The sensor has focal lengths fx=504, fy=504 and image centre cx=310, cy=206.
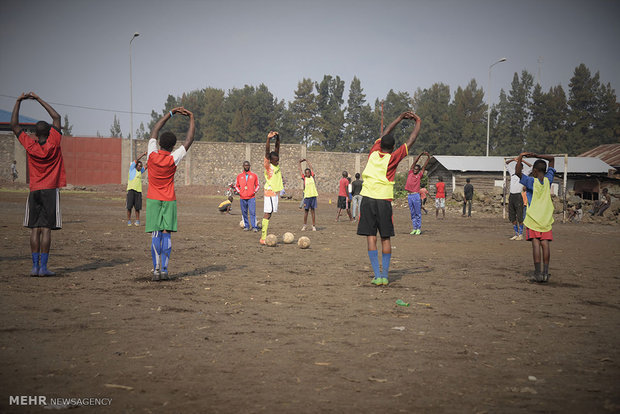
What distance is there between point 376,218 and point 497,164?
34689 millimetres

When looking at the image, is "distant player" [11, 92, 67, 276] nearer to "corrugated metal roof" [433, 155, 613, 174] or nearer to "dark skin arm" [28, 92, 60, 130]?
"dark skin arm" [28, 92, 60, 130]

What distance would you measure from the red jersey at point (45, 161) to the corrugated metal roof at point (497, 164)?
110 ft

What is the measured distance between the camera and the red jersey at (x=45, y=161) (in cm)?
781

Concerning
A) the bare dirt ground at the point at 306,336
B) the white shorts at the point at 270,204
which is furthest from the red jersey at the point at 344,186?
the bare dirt ground at the point at 306,336

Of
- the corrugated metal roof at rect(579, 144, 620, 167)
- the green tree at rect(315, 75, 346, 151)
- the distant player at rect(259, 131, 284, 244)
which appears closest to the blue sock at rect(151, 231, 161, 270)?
the distant player at rect(259, 131, 284, 244)

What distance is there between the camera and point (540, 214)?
874cm

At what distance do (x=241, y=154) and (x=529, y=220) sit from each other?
144ft

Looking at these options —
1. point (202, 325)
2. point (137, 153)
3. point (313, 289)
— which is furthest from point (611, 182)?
point (137, 153)

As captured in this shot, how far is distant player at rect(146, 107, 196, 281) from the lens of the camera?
7828mm

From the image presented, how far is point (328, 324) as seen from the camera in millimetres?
5793

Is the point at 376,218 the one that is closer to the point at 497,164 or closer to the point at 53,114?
the point at 53,114

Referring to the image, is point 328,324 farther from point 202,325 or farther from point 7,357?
point 7,357

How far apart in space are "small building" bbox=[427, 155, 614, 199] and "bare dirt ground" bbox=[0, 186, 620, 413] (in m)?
28.1

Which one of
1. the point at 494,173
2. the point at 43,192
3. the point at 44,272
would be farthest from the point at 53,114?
the point at 494,173
